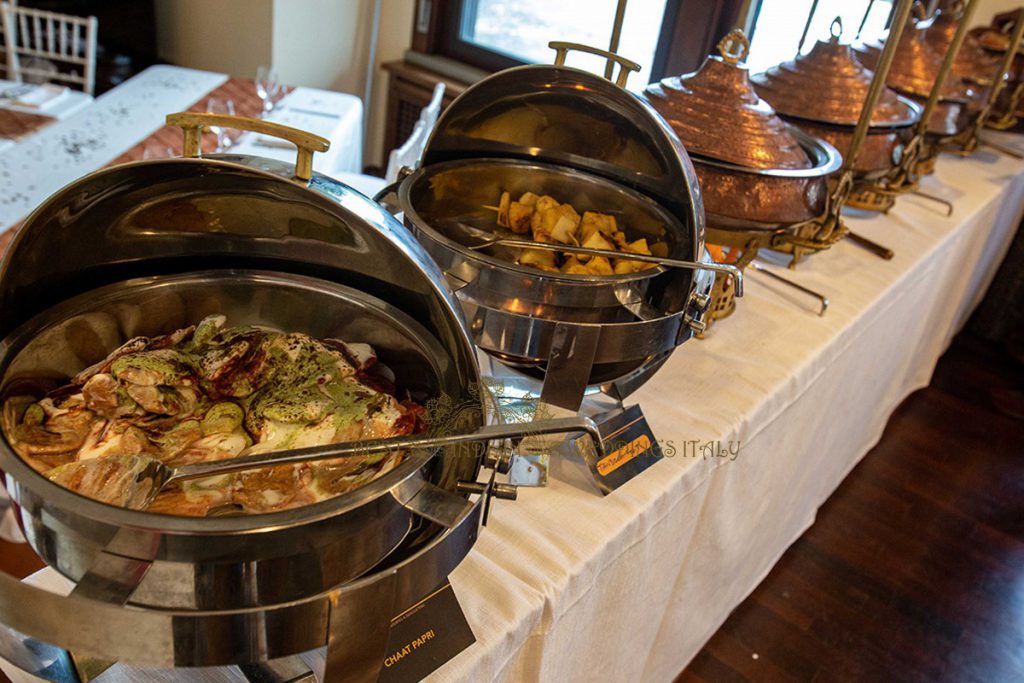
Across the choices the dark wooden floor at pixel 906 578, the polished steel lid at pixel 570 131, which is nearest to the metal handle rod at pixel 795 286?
the polished steel lid at pixel 570 131

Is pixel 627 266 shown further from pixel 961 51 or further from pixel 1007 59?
pixel 961 51

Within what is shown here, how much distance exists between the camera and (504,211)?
0.94 m

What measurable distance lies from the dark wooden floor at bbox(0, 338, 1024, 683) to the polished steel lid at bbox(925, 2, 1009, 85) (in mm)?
916

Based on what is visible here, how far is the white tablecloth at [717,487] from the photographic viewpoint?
0.74 meters

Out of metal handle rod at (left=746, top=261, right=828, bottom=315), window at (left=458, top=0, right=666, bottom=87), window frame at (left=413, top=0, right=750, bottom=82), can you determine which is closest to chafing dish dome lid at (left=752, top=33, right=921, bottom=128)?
metal handle rod at (left=746, top=261, right=828, bottom=315)

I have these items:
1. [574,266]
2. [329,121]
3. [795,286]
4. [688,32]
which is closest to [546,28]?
[688,32]

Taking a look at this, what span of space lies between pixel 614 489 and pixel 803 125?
0.88m

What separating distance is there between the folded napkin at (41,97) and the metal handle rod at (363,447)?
7.35 feet

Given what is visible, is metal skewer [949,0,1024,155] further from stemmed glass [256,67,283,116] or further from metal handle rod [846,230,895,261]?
stemmed glass [256,67,283,116]

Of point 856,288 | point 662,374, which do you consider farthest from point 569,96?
point 856,288

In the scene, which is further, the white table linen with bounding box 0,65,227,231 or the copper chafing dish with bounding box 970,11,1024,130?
the copper chafing dish with bounding box 970,11,1024,130

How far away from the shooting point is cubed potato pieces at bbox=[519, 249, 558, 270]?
0.87 metres

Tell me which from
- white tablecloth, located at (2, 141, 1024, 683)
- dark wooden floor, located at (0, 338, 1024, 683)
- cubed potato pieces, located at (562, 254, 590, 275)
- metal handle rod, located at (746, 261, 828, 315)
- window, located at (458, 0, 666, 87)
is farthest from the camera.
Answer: window, located at (458, 0, 666, 87)

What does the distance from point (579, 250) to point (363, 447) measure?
358 millimetres
